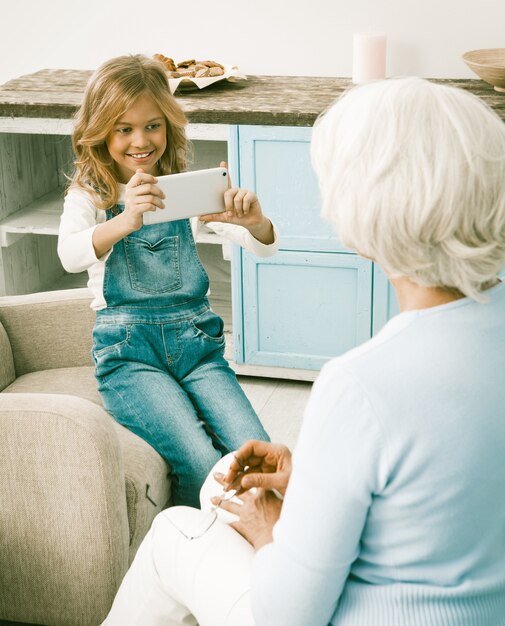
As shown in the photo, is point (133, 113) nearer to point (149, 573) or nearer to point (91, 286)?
point (91, 286)

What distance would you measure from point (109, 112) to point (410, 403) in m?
1.21

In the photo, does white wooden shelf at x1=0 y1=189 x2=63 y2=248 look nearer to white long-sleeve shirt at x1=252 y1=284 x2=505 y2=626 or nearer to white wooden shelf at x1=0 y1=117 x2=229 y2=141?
white wooden shelf at x1=0 y1=117 x2=229 y2=141

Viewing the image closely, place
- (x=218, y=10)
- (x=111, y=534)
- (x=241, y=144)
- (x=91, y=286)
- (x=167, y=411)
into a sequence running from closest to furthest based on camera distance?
(x=111, y=534), (x=167, y=411), (x=91, y=286), (x=241, y=144), (x=218, y=10)

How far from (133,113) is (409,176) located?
1.11 metres

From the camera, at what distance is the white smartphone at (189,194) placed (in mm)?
1871

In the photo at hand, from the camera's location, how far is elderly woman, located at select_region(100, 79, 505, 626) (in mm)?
967

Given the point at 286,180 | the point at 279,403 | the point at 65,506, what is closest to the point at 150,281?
the point at 65,506

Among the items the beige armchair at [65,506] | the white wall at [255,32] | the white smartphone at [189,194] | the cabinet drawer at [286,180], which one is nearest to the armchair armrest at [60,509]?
the beige armchair at [65,506]

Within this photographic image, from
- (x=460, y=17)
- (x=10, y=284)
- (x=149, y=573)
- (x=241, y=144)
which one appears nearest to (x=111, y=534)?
(x=149, y=573)

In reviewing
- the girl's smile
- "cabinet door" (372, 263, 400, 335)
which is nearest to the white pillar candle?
"cabinet door" (372, 263, 400, 335)

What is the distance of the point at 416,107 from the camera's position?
0.98m

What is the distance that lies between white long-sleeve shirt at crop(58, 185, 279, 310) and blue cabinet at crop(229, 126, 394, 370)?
0.72 meters

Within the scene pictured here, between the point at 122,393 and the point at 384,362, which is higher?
the point at 384,362

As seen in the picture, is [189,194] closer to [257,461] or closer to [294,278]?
[257,461]
